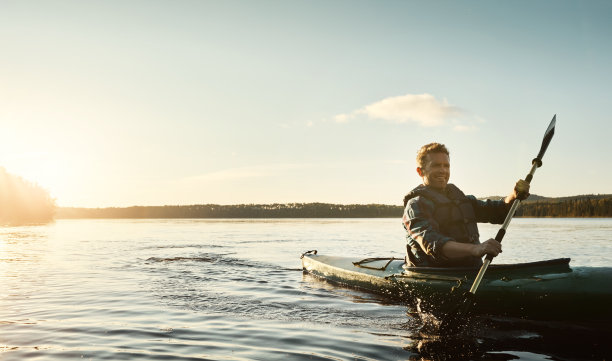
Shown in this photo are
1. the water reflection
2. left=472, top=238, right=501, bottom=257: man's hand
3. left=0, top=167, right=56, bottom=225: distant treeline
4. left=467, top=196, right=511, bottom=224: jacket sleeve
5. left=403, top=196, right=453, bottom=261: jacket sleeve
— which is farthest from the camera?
left=0, top=167, right=56, bottom=225: distant treeline

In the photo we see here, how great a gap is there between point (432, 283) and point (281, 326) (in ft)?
7.53

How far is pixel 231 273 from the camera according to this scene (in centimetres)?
1321

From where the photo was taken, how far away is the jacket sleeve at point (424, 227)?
6.39 m

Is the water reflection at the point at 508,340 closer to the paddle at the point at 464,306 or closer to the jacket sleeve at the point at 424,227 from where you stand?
the paddle at the point at 464,306

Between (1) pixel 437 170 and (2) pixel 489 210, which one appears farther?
(2) pixel 489 210

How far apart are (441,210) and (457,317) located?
1474mm

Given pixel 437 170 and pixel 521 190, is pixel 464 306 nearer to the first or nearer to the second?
pixel 521 190

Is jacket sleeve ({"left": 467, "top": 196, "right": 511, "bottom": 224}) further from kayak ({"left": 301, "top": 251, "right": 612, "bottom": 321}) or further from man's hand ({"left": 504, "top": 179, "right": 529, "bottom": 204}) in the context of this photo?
kayak ({"left": 301, "top": 251, "right": 612, "bottom": 321})

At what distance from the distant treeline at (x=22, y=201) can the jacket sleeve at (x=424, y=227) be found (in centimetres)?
8312

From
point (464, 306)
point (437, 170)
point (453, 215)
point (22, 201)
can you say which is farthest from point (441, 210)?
point (22, 201)

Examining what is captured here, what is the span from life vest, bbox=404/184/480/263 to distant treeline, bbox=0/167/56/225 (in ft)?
273

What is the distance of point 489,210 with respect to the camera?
23.5 ft

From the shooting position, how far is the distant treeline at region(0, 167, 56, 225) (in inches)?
3140

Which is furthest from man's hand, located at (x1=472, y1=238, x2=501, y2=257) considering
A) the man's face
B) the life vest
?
the man's face
